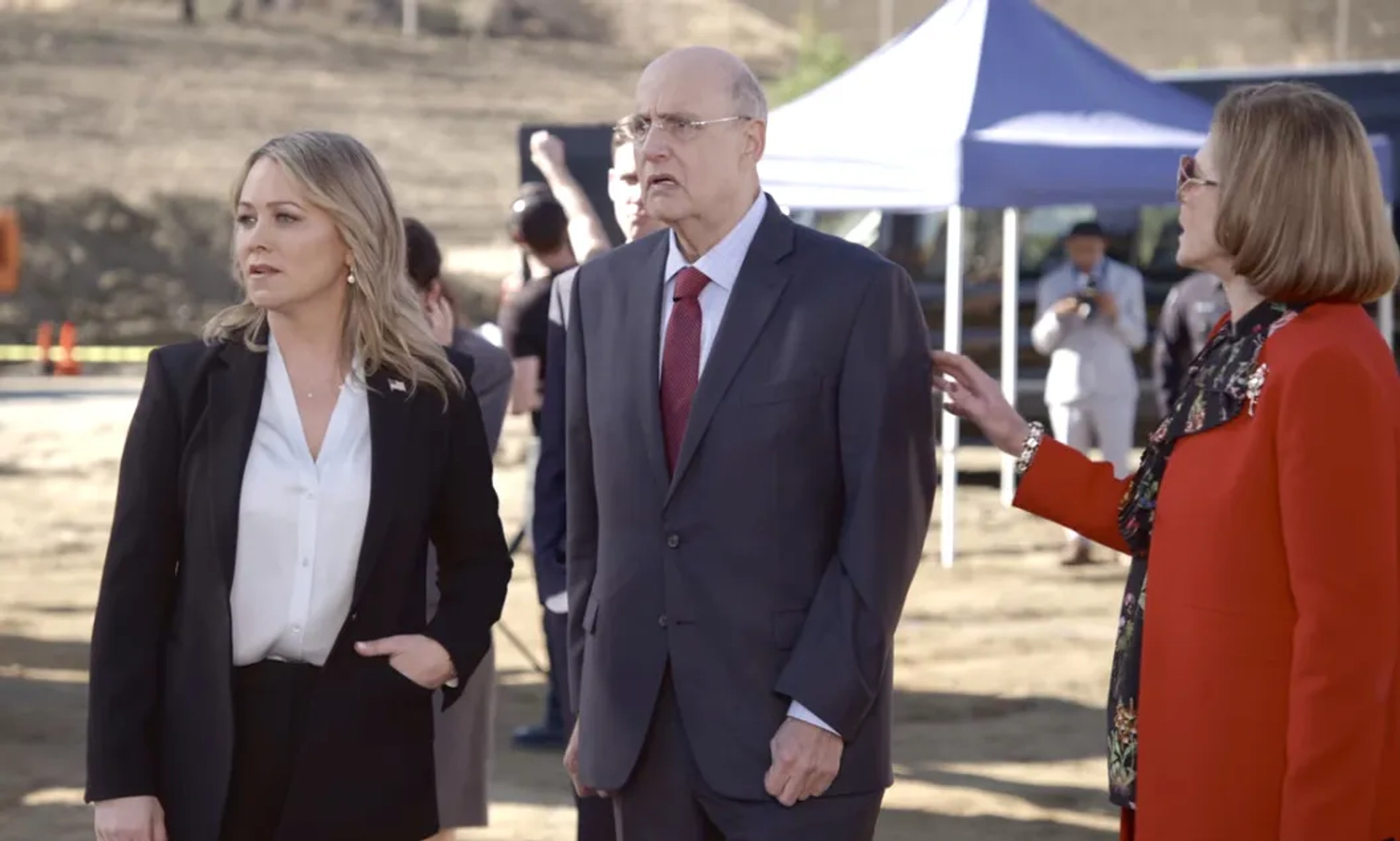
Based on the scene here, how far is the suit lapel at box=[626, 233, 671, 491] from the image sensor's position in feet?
11.1

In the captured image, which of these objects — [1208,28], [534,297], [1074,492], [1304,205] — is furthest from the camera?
[1208,28]

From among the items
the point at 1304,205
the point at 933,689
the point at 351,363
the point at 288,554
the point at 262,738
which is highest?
the point at 1304,205

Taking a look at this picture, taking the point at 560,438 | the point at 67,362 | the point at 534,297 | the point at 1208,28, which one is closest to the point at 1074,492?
the point at 560,438

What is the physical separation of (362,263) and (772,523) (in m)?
0.78

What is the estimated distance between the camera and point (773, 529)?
10.9ft

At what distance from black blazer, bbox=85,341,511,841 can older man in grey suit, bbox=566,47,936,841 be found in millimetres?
290

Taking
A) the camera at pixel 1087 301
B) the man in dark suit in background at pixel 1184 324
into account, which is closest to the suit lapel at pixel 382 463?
the man in dark suit in background at pixel 1184 324

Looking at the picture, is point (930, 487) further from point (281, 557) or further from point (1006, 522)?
point (1006, 522)

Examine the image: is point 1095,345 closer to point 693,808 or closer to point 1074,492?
point 1074,492

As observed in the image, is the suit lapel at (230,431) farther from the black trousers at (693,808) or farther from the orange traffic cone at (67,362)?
the orange traffic cone at (67,362)

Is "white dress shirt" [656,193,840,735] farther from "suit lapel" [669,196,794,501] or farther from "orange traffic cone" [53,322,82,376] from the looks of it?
"orange traffic cone" [53,322,82,376]

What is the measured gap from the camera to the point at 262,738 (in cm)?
330

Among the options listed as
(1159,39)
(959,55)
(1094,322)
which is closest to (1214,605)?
(959,55)

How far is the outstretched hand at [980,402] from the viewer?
3.63 m
